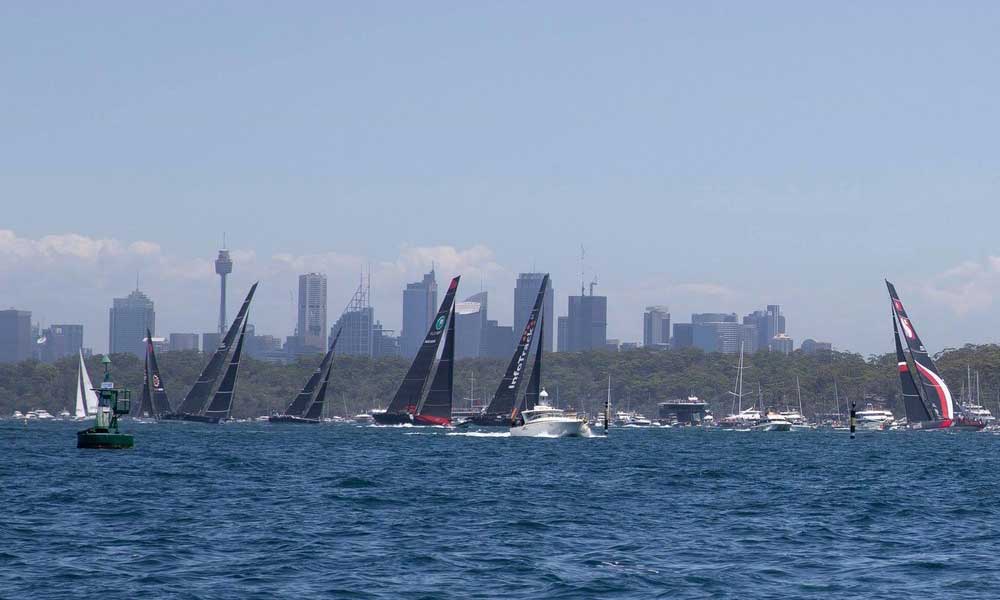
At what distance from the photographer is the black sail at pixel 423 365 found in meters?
168

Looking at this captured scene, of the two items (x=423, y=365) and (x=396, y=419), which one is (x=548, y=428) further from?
(x=396, y=419)

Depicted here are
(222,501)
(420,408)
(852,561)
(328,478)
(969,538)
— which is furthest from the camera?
(420,408)

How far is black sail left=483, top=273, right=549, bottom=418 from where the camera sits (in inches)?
6117

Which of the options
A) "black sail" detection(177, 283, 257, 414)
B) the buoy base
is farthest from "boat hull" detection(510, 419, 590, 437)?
"black sail" detection(177, 283, 257, 414)

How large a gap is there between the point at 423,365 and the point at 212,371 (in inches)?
1269

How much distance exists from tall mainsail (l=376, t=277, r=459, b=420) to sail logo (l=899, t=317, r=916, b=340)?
61938mm

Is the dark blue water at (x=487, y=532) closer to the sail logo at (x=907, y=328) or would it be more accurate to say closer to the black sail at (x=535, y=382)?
the black sail at (x=535, y=382)

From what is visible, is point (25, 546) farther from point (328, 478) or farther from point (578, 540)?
point (328, 478)

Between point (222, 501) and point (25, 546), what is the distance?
48.1 ft

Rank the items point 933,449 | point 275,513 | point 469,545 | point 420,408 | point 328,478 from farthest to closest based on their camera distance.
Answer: point 420,408 < point 933,449 < point 328,478 < point 275,513 < point 469,545

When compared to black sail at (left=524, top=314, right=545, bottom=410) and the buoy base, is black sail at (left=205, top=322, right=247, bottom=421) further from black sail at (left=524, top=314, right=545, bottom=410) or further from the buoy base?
the buoy base

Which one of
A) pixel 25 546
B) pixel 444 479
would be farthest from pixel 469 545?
pixel 444 479

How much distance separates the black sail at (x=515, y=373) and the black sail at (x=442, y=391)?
511 cm

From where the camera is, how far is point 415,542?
1619 inches
